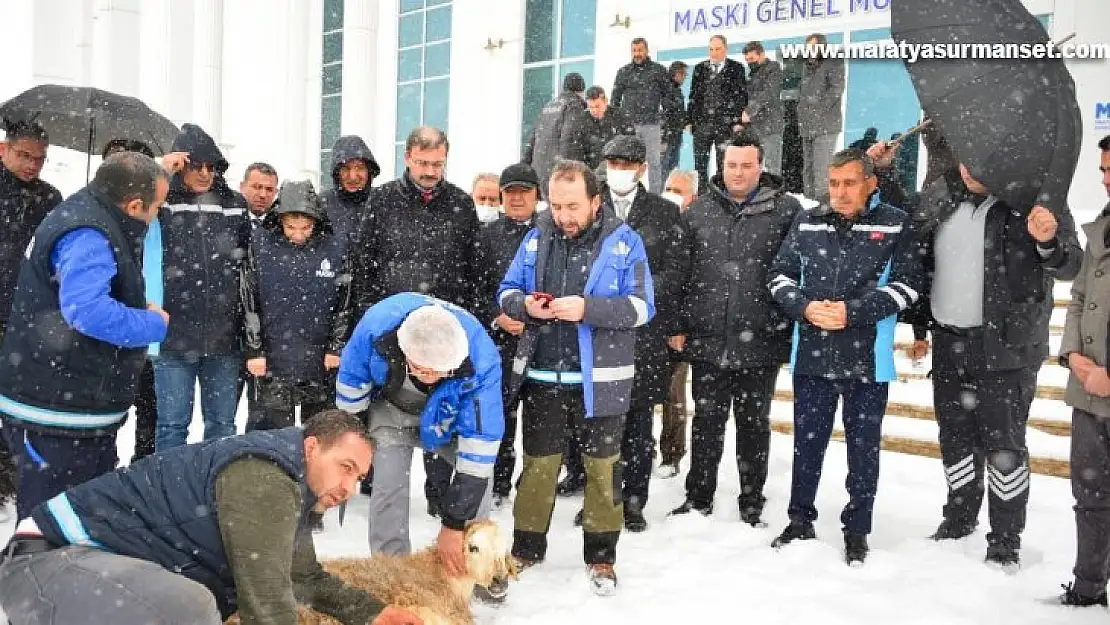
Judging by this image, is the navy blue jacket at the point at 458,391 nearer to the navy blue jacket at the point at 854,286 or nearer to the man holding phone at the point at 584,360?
the man holding phone at the point at 584,360

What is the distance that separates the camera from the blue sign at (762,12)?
464 inches

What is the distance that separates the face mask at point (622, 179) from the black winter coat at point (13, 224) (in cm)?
334

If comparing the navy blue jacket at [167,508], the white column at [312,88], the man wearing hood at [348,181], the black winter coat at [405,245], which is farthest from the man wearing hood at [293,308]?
the white column at [312,88]

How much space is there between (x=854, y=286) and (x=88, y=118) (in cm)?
589

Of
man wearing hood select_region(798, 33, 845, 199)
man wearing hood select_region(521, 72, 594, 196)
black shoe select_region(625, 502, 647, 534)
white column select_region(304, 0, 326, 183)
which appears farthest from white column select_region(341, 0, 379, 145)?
black shoe select_region(625, 502, 647, 534)

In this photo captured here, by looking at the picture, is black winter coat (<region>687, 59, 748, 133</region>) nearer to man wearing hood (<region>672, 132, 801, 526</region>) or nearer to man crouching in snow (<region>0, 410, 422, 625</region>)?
man wearing hood (<region>672, 132, 801, 526</region>)

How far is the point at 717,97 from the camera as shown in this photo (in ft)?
34.6

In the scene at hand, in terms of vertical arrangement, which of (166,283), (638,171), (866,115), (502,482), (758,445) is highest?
(866,115)

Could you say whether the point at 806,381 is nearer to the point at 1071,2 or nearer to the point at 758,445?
Result: the point at 758,445

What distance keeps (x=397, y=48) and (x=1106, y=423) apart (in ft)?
54.6

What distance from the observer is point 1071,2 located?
10305 millimetres

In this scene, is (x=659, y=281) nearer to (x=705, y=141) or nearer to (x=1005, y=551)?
(x=1005, y=551)

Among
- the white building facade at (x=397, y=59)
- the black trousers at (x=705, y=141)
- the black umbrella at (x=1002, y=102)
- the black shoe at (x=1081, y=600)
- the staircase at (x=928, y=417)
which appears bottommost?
the black shoe at (x=1081, y=600)

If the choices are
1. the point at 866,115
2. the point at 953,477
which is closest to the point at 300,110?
the point at 866,115
